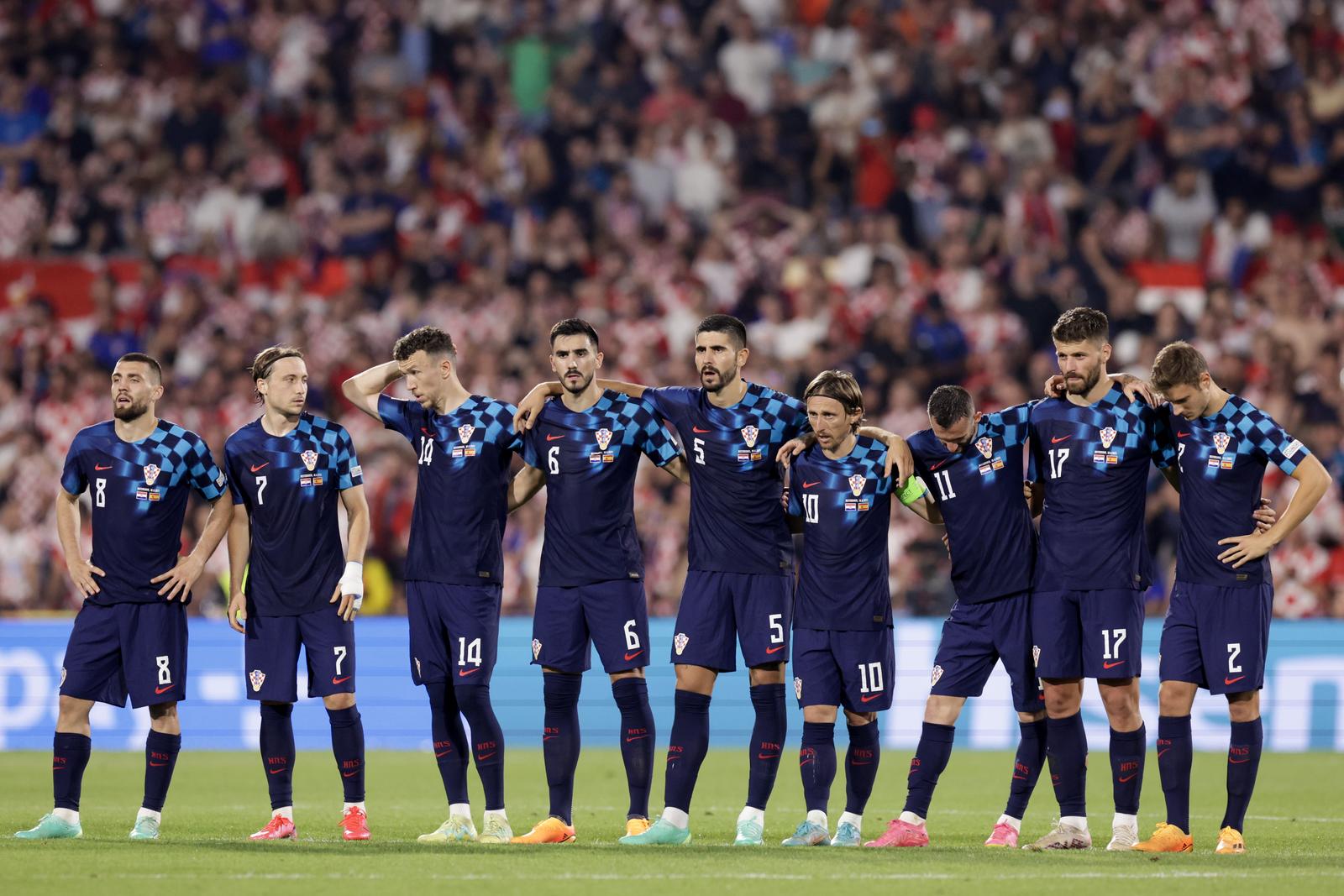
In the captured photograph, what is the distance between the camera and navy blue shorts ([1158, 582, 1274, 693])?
9.56m

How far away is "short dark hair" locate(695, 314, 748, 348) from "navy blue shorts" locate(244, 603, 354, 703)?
2.55 meters

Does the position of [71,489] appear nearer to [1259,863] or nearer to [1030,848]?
[1030,848]

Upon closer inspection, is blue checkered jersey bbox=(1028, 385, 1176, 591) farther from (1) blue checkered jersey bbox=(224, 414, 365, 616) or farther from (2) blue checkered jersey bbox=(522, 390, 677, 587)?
(1) blue checkered jersey bbox=(224, 414, 365, 616)

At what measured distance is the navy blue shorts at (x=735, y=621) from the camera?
994cm

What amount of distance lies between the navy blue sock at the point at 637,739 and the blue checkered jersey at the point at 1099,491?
2214 mm

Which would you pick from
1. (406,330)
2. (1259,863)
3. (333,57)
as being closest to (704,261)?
(406,330)

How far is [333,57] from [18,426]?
713 centimetres

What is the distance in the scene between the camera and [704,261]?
68.6 ft

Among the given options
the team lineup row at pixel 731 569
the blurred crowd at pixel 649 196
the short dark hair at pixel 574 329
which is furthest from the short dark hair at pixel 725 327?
the blurred crowd at pixel 649 196

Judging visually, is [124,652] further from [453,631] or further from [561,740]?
[561,740]

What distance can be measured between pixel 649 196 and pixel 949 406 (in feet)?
41.8

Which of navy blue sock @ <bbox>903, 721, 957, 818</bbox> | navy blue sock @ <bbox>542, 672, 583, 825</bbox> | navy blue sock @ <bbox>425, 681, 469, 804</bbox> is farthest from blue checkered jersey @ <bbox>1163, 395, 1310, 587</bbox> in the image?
navy blue sock @ <bbox>425, 681, 469, 804</bbox>

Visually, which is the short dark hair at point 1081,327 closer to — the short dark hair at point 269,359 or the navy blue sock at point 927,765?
the navy blue sock at point 927,765

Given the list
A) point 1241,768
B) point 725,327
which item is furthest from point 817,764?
point 725,327
